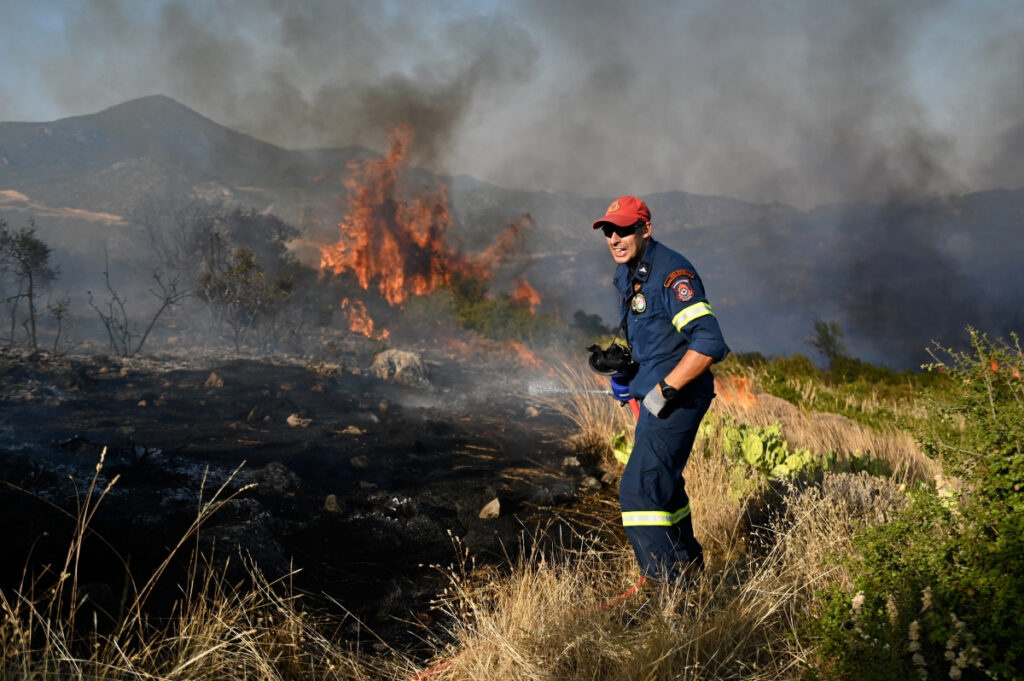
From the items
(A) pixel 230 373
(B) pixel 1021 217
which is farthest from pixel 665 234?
(A) pixel 230 373

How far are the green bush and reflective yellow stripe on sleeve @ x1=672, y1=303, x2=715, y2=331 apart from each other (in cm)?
106

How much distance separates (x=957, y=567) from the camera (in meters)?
1.72

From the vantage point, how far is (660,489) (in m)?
2.91

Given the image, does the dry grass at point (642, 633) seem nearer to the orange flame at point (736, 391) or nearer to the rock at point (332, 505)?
the rock at point (332, 505)

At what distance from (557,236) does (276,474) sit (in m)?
57.3

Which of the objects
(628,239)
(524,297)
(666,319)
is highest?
(524,297)

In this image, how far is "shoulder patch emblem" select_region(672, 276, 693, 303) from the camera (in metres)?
2.92

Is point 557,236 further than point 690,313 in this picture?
Yes

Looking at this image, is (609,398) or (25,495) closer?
(25,495)

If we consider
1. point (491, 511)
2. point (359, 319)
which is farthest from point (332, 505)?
point (359, 319)

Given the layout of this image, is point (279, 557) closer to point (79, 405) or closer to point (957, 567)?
point (957, 567)

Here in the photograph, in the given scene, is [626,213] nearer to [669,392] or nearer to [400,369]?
[669,392]

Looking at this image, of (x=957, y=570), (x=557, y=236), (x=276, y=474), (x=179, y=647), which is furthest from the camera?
(x=557, y=236)

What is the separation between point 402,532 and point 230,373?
22.2 ft
